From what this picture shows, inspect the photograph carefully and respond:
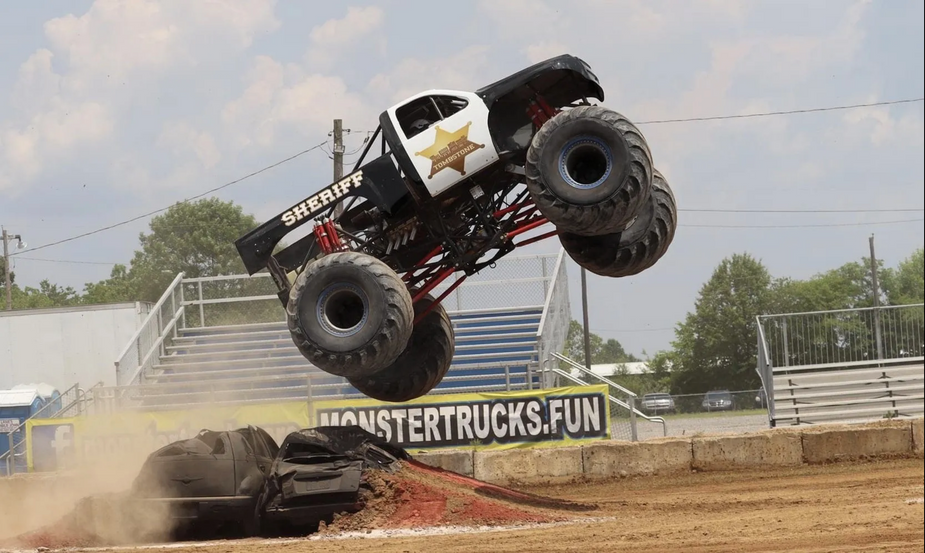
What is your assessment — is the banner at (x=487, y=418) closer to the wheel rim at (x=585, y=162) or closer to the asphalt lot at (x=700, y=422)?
the wheel rim at (x=585, y=162)

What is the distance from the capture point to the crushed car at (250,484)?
36.4 ft

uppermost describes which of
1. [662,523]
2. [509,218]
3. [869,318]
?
[509,218]

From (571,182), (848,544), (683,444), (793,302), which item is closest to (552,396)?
(683,444)

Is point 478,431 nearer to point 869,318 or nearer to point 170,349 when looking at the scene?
point 869,318

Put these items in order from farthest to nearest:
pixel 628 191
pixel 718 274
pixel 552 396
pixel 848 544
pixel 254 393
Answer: pixel 718 274 < pixel 254 393 < pixel 552 396 < pixel 628 191 < pixel 848 544

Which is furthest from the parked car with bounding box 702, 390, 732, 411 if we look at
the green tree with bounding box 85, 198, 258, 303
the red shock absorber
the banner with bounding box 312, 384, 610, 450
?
the green tree with bounding box 85, 198, 258, 303

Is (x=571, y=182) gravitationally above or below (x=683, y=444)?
above

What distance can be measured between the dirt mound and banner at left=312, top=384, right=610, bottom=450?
464 cm

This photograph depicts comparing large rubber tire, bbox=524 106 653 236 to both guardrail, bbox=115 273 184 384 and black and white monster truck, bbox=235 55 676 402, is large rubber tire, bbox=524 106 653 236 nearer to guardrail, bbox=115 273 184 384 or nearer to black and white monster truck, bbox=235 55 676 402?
black and white monster truck, bbox=235 55 676 402

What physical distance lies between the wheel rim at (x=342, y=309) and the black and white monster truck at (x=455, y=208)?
14mm

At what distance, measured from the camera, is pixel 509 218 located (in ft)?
38.0

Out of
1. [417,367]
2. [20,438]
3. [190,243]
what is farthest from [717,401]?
[190,243]

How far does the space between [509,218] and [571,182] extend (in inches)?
56.1

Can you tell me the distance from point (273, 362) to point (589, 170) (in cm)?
1395
